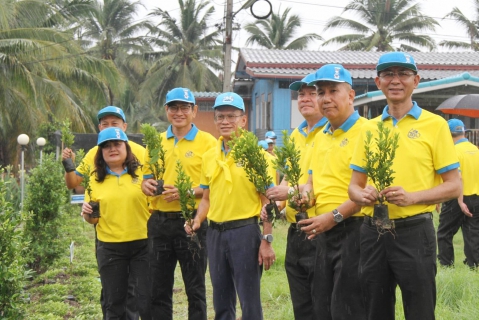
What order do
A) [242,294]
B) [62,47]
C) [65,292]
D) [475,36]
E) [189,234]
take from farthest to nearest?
[475,36] → [62,47] → [65,292] → [189,234] → [242,294]

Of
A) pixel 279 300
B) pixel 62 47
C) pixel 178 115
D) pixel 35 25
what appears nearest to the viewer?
pixel 178 115

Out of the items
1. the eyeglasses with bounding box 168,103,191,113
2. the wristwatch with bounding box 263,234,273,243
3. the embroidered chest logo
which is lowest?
the wristwatch with bounding box 263,234,273,243

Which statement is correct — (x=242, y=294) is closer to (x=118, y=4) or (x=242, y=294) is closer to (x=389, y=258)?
(x=389, y=258)

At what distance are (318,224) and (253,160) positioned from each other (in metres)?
0.67

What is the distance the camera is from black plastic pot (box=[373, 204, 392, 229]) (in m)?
3.38

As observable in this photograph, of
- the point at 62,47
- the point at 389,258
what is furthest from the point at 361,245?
the point at 62,47

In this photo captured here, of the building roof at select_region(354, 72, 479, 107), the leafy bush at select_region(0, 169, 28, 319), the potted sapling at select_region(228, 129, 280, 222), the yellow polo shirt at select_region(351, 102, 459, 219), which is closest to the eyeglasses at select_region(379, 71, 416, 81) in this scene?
the yellow polo shirt at select_region(351, 102, 459, 219)

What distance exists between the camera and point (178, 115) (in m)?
5.51

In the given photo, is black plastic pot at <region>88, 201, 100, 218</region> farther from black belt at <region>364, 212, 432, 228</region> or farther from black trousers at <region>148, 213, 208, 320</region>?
black belt at <region>364, 212, 432, 228</region>

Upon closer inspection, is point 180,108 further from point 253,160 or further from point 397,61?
point 397,61

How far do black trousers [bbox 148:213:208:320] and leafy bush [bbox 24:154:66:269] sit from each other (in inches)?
180

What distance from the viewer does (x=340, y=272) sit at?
3.91 metres

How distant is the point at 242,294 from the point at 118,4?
34.5m

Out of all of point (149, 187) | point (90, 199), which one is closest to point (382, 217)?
point (149, 187)
